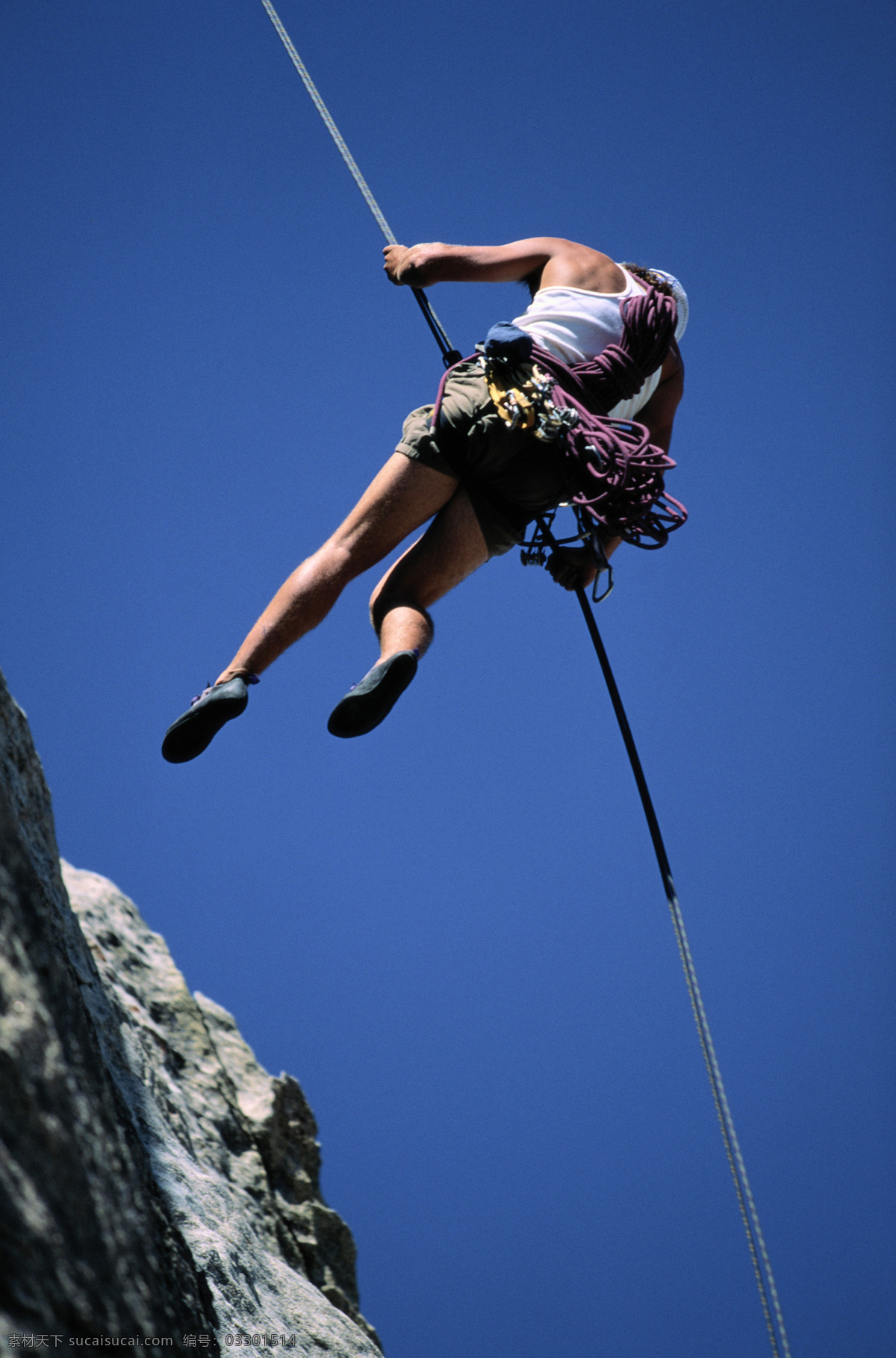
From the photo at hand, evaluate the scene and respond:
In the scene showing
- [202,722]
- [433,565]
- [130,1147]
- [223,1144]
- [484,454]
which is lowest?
[130,1147]

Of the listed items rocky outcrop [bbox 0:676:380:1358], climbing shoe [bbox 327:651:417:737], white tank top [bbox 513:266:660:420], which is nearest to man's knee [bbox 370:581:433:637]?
climbing shoe [bbox 327:651:417:737]

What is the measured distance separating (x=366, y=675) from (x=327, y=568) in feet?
0.93

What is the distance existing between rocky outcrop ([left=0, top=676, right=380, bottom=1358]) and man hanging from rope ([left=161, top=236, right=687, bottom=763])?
1.91 ft

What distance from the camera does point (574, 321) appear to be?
7.48ft

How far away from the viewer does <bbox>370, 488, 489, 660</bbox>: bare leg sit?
224 centimetres

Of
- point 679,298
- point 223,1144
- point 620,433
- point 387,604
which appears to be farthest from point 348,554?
point 223,1144

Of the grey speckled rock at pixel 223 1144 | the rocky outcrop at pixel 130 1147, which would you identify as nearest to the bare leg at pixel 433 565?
the rocky outcrop at pixel 130 1147

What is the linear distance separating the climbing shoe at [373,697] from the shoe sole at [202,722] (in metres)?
0.19

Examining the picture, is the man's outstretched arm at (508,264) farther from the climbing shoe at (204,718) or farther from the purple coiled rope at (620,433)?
the climbing shoe at (204,718)

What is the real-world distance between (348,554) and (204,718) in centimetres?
44

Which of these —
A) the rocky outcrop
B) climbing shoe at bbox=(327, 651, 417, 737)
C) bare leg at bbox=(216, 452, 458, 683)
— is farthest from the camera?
bare leg at bbox=(216, 452, 458, 683)

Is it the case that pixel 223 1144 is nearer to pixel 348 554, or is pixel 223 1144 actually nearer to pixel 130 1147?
pixel 130 1147

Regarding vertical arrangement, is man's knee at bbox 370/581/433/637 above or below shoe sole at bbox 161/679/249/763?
above

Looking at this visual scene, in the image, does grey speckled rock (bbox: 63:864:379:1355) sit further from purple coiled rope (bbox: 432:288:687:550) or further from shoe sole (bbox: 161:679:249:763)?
purple coiled rope (bbox: 432:288:687:550)
